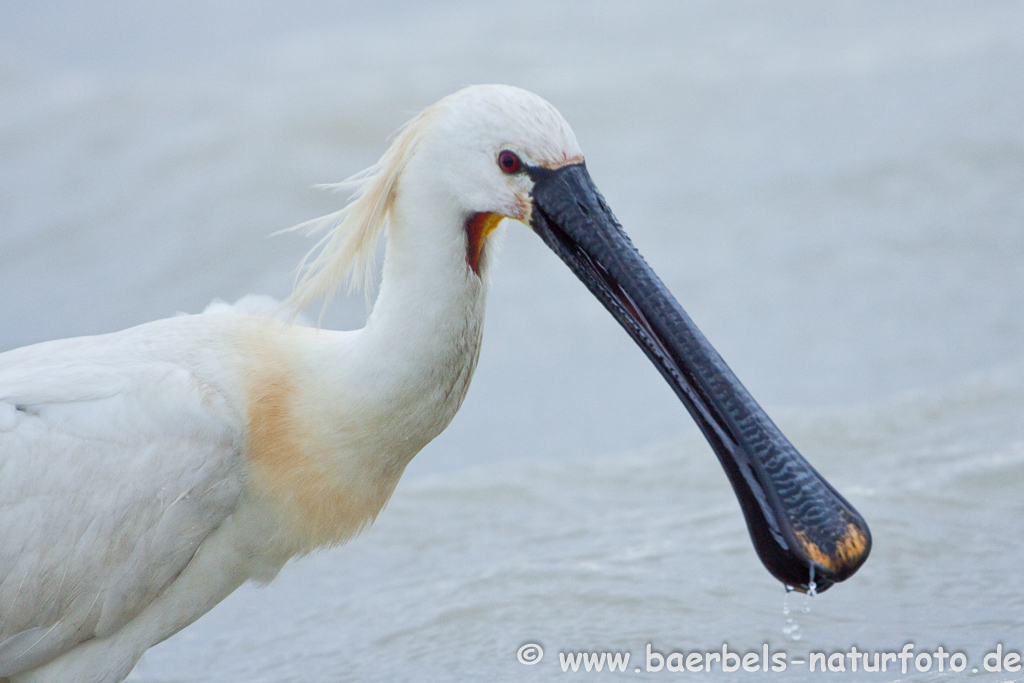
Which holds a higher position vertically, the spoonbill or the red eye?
the red eye

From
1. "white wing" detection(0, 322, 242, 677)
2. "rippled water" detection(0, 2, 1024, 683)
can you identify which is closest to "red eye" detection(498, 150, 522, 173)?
"white wing" detection(0, 322, 242, 677)

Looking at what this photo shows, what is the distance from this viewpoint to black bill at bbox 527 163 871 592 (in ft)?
9.91

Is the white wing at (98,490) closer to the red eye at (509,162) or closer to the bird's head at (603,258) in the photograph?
the bird's head at (603,258)

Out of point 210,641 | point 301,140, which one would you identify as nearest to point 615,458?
point 210,641

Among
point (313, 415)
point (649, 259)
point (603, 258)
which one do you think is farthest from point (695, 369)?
point (649, 259)

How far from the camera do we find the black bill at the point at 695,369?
3021mm

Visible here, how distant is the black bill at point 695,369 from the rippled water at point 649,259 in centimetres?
132

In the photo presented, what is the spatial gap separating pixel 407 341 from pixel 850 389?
4921 millimetres

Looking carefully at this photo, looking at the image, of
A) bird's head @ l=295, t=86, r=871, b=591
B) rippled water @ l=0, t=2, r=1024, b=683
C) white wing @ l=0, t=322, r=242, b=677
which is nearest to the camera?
bird's head @ l=295, t=86, r=871, b=591

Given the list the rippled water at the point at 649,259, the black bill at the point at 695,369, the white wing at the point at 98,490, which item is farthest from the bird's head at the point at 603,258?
the rippled water at the point at 649,259

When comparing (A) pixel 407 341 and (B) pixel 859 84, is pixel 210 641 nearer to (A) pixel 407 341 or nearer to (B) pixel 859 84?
(A) pixel 407 341

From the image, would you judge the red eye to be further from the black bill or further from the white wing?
the white wing

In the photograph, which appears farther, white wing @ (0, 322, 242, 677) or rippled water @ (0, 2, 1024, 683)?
rippled water @ (0, 2, 1024, 683)

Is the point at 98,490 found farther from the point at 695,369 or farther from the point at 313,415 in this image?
the point at 695,369
